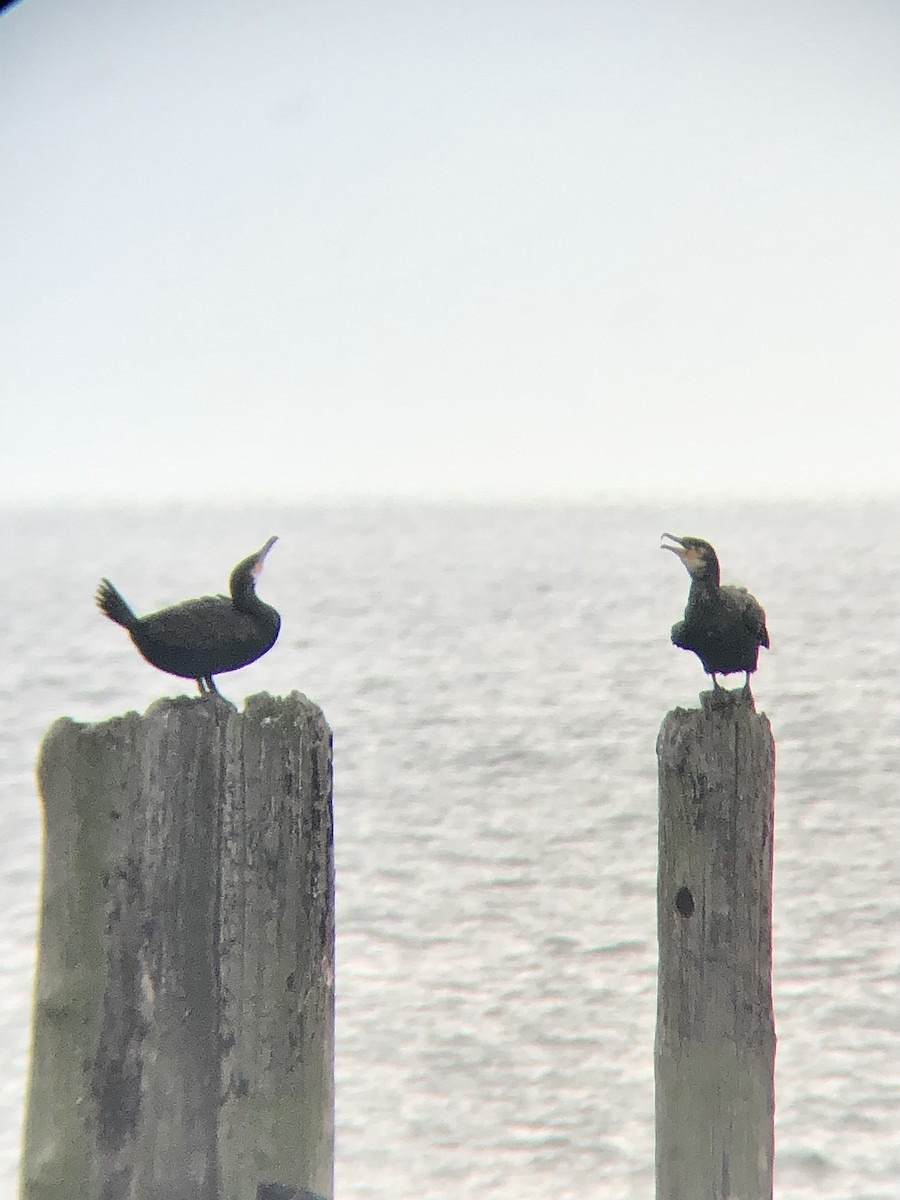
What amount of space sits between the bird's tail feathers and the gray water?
3.85 m

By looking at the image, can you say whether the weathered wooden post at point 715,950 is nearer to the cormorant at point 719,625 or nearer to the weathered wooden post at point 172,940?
the cormorant at point 719,625

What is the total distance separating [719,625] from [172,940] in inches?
72.9

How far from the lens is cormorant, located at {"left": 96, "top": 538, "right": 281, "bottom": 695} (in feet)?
14.1

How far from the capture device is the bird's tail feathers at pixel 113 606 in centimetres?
435

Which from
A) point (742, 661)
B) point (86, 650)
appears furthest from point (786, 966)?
point (86, 650)

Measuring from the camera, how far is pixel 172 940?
3.64 m

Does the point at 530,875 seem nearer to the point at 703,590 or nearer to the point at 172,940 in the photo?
the point at 703,590

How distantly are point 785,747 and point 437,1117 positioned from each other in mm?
11324

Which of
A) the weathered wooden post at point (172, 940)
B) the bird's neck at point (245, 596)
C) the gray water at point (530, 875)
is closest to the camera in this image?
the weathered wooden post at point (172, 940)

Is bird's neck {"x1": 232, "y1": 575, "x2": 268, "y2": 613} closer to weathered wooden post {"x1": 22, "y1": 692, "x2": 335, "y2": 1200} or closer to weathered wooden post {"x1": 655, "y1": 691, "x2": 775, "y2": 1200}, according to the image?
weathered wooden post {"x1": 22, "y1": 692, "x2": 335, "y2": 1200}

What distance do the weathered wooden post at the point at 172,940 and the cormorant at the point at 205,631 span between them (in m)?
0.63

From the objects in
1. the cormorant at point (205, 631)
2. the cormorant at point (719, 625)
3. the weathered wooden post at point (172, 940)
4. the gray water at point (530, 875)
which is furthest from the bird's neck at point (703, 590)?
the gray water at point (530, 875)

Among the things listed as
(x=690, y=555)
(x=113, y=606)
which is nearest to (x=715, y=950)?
(x=690, y=555)

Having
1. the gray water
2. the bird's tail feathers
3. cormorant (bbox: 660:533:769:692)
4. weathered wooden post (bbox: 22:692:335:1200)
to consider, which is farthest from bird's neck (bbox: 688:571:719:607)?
the gray water
